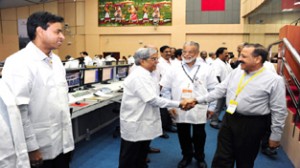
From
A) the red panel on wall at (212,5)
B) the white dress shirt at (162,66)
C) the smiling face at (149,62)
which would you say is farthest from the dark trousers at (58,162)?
the red panel on wall at (212,5)

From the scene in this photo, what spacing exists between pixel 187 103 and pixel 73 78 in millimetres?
2133

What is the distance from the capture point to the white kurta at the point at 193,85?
2.79 meters

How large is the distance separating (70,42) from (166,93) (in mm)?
12527

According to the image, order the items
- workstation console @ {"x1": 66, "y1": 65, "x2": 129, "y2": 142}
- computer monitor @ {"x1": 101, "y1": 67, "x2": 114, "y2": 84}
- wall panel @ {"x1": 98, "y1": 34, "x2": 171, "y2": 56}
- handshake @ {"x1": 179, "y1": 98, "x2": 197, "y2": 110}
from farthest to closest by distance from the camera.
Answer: wall panel @ {"x1": 98, "y1": 34, "x2": 171, "y2": 56}
computer monitor @ {"x1": 101, "y1": 67, "x2": 114, "y2": 84}
workstation console @ {"x1": 66, "y1": 65, "x2": 129, "y2": 142}
handshake @ {"x1": 179, "y1": 98, "x2": 197, "y2": 110}

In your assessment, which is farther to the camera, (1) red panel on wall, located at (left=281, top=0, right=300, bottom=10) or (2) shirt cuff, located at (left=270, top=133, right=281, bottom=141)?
(1) red panel on wall, located at (left=281, top=0, right=300, bottom=10)

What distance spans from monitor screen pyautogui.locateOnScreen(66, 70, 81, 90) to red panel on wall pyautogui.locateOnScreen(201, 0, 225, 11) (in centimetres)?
979

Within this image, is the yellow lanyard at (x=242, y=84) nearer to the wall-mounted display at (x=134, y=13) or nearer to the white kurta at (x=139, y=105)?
the white kurta at (x=139, y=105)

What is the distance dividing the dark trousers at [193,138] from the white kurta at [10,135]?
75.1 inches

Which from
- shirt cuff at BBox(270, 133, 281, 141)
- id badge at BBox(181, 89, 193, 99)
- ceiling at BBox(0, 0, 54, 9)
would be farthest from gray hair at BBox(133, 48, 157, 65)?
ceiling at BBox(0, 0, 54, 9)

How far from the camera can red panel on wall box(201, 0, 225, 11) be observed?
12.3 meters

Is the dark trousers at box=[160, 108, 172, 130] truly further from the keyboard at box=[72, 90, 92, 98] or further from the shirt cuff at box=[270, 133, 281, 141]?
the shirt cuff at box=[270, 133, 281, 141]

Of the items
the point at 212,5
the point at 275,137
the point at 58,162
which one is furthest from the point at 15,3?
the point at 275,137

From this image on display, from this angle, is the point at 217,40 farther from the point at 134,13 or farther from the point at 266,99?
the point at 266,99

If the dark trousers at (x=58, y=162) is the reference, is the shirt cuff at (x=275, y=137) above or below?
above
